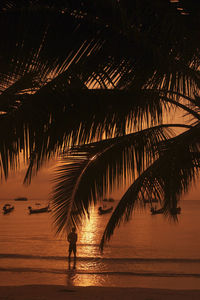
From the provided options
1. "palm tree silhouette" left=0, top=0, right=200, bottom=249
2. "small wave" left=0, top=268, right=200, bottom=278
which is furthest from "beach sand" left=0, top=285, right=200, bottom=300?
"palm tree silhouette" left=0, top=0, right=200, bottom=249

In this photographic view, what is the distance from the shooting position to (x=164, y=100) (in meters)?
5.68

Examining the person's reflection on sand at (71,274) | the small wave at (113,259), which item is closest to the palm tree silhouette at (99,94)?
the person's reflection on sand at (71,274)

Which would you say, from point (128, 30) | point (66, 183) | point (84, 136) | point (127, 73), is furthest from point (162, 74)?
point (66, 183)

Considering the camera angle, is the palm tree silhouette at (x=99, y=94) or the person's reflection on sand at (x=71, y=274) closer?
the palm tree silhouette at (x=99, y=94)

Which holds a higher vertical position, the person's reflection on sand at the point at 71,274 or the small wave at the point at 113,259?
the person's reflection on sand at the point at 71,274

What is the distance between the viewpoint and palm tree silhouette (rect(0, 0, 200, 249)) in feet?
13.0

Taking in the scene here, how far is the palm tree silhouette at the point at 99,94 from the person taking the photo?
3.95 meters

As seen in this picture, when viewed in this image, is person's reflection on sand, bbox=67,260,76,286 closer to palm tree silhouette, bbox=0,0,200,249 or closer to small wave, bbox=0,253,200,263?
small wave, bbox=0,253,200,263

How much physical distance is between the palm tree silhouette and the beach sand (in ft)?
24.2

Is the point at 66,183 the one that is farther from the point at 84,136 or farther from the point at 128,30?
the point at 128,30

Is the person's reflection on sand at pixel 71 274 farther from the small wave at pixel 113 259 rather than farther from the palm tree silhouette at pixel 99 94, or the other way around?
the palm tree silhouette at pixel 99 94

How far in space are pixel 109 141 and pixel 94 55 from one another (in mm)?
1876

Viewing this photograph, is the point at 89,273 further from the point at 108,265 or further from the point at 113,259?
the point at 113,259

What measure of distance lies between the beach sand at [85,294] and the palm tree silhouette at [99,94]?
7.36 meters
